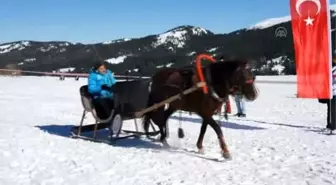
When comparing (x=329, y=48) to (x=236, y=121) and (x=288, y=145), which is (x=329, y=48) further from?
(x=236, y=121)

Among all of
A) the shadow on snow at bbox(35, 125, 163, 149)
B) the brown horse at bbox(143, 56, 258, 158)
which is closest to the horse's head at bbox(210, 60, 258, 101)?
the brown horse at bbox(143, 56, 258, 158)

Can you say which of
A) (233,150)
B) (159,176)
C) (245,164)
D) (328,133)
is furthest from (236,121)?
(159,176)

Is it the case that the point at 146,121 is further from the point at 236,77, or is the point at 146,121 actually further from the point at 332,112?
the point at 332,112

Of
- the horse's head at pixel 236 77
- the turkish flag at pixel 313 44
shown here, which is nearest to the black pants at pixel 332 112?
the turkish flag at pixel 313 44

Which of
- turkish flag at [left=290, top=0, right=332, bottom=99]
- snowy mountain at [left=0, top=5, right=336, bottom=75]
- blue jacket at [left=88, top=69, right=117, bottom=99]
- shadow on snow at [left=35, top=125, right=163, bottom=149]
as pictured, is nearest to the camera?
shadow on snow at [left=35, top=125, right=163, bottom=149]

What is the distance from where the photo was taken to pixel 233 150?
26.6 feet

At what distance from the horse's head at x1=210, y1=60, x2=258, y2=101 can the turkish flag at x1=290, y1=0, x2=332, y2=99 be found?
329 cm

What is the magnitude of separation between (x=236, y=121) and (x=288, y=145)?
4.25 metres

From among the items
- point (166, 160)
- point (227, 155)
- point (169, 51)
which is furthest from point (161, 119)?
point (169, 51)

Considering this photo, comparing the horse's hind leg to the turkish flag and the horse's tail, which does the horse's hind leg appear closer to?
the horse's tail

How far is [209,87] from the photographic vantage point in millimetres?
7578

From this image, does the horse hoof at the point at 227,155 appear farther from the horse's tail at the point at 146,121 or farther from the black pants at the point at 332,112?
the black pants at the point at 332,112

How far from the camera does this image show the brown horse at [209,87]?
7.30 metres

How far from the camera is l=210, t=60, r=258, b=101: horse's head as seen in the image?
23.8 feet
